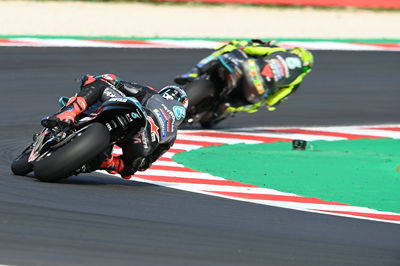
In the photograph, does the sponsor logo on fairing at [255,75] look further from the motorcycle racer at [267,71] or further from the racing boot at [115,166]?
the racing boot at [115,166]

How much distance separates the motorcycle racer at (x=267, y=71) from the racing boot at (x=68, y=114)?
4.30 m

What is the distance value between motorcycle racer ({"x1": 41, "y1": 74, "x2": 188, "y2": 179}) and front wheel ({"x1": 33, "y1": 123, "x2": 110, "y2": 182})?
0.22 m

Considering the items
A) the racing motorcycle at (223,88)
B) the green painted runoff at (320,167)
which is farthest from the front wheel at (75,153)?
the racing motorcycle at (223,88)

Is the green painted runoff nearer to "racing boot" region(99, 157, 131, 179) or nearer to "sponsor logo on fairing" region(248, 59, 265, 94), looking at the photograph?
"sponsor logo on fairing" region(248, 59, 265, 94)

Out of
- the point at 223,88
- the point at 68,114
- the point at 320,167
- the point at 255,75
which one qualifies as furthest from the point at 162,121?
the point at 255,75

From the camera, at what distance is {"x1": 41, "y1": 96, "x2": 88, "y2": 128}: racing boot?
8.51 meters

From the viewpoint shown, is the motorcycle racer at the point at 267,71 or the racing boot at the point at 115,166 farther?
the motorcycle racer at the point at 267,71

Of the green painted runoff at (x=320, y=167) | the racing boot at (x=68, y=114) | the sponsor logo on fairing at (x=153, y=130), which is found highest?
the racing boot at (x=68, y=114)

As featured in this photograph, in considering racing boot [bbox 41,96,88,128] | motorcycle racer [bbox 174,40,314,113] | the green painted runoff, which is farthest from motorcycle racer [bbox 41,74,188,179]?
motorcycle racer [bbox 174,40,314,113]

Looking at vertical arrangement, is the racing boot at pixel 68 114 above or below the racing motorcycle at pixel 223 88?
above

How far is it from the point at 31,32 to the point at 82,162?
10.9 meters

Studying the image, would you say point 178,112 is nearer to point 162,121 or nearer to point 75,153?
point 162,121

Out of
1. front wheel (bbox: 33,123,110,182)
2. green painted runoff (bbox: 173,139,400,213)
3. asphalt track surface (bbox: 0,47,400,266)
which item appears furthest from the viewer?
green painted runoff (bbox: 173,139,400,213)

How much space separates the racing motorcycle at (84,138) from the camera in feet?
27.3
